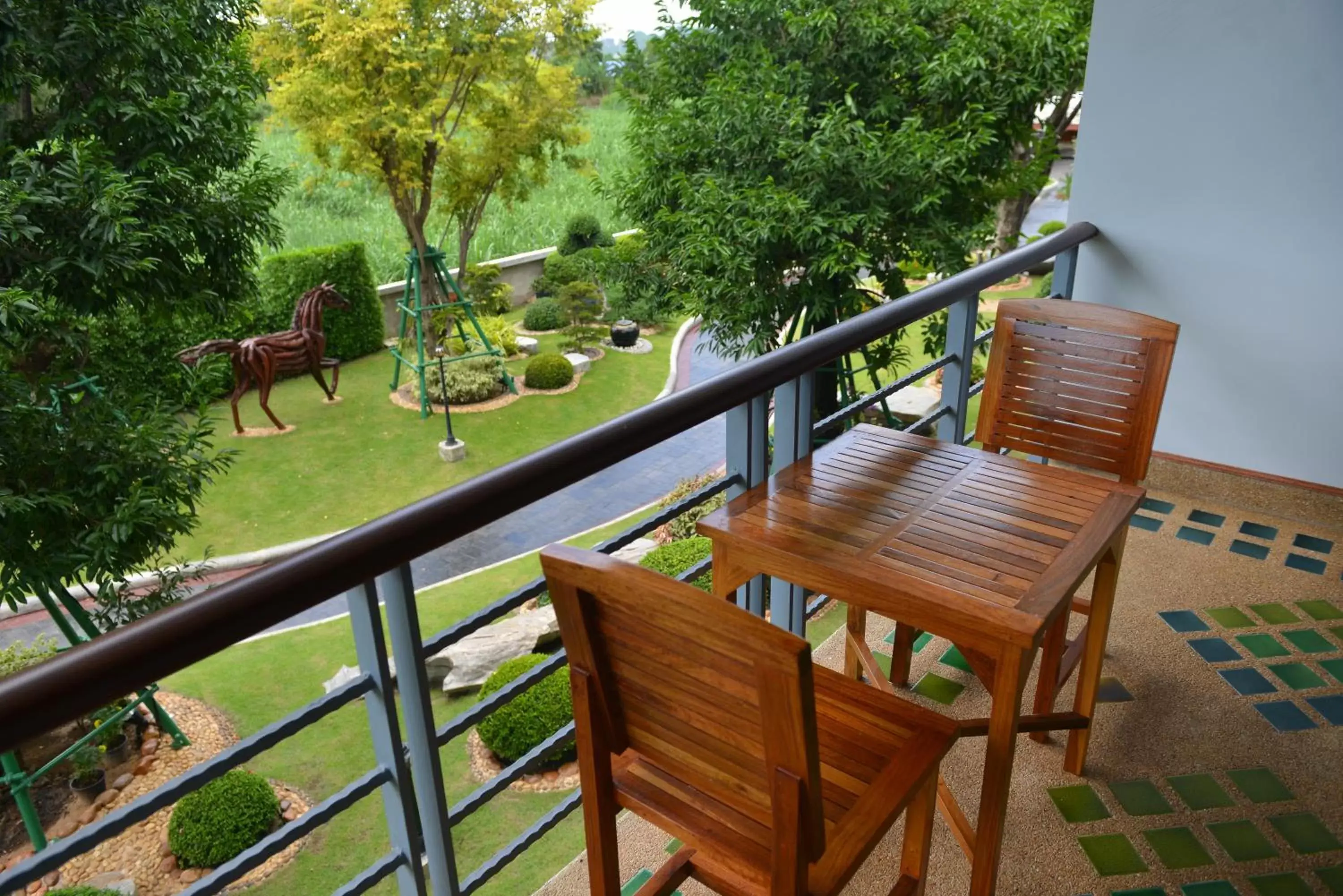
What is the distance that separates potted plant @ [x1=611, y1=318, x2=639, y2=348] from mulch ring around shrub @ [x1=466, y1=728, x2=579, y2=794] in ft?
31.2

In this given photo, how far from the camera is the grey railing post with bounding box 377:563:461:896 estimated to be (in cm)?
125

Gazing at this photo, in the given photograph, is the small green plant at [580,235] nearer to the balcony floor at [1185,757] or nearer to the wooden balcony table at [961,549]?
the balcony floor at [1185,757]

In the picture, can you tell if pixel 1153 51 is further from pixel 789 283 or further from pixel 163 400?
pixel 163 400

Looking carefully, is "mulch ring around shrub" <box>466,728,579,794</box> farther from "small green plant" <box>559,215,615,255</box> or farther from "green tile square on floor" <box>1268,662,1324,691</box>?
"small green plant" <box>559,215,615,255</box>

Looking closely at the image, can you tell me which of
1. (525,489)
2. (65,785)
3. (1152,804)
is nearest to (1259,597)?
(1152,804)

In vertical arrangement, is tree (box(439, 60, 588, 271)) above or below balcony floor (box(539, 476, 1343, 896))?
above

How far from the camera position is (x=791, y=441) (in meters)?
2.03

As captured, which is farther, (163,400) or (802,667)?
(163,400)

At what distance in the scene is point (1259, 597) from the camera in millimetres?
2764

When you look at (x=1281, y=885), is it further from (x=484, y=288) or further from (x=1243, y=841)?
(x=484, y=288)

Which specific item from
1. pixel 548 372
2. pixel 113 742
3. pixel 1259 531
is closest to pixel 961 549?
pixel 1259 531

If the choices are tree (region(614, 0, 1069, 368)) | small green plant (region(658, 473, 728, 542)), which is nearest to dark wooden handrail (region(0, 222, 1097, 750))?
small green plant (region(658, 473, 728, 542))

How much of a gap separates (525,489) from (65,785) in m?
6.66

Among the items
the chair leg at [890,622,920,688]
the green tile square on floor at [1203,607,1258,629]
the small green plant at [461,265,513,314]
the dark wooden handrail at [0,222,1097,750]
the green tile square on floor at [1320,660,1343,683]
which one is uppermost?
the dark wooden handrail at [0,222,1097,750]
